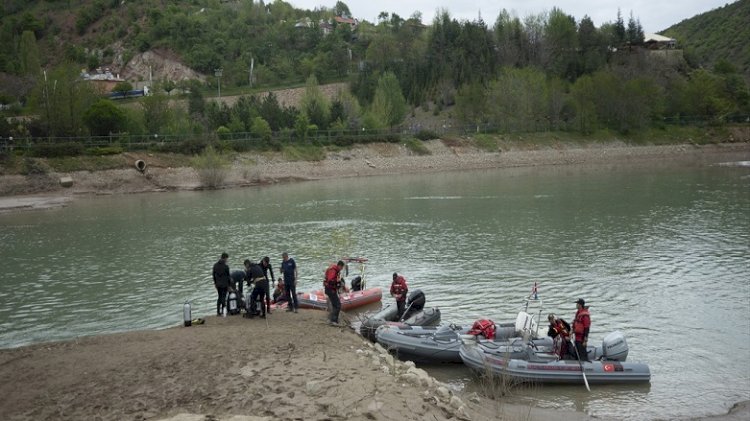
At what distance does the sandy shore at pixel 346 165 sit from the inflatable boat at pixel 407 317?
44737mm

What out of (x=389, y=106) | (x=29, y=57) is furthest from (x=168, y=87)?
(x=389, y=106)

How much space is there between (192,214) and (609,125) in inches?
3110

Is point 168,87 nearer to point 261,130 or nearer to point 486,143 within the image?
point 261,130

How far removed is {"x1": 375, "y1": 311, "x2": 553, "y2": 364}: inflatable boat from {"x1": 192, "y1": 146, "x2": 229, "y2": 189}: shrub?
53.4 meters

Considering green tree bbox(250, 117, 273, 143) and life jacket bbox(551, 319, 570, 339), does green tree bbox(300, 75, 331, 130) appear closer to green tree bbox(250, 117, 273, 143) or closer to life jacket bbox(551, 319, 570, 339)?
green tree bbox(250, 117, 273, 143)

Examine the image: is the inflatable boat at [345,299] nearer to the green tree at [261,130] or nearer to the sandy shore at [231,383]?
the sandy shore at [231,383]

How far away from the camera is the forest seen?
3231 inches

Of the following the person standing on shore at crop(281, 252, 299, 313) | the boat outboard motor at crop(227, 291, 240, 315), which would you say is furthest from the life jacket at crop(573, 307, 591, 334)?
the boat outboard motor at crop(227, 291, 240, 315)

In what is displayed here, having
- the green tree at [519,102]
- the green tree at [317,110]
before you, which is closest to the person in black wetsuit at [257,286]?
the green tree at [317,110]

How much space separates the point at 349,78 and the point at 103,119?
72.2 m

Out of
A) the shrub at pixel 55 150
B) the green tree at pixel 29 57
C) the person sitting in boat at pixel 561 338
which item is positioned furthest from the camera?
the green tree at pixel 29 57

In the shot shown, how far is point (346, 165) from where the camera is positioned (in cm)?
8062

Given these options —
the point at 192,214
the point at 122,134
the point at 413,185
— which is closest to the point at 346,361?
the point at 192,214

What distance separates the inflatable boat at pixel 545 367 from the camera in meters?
15.3
